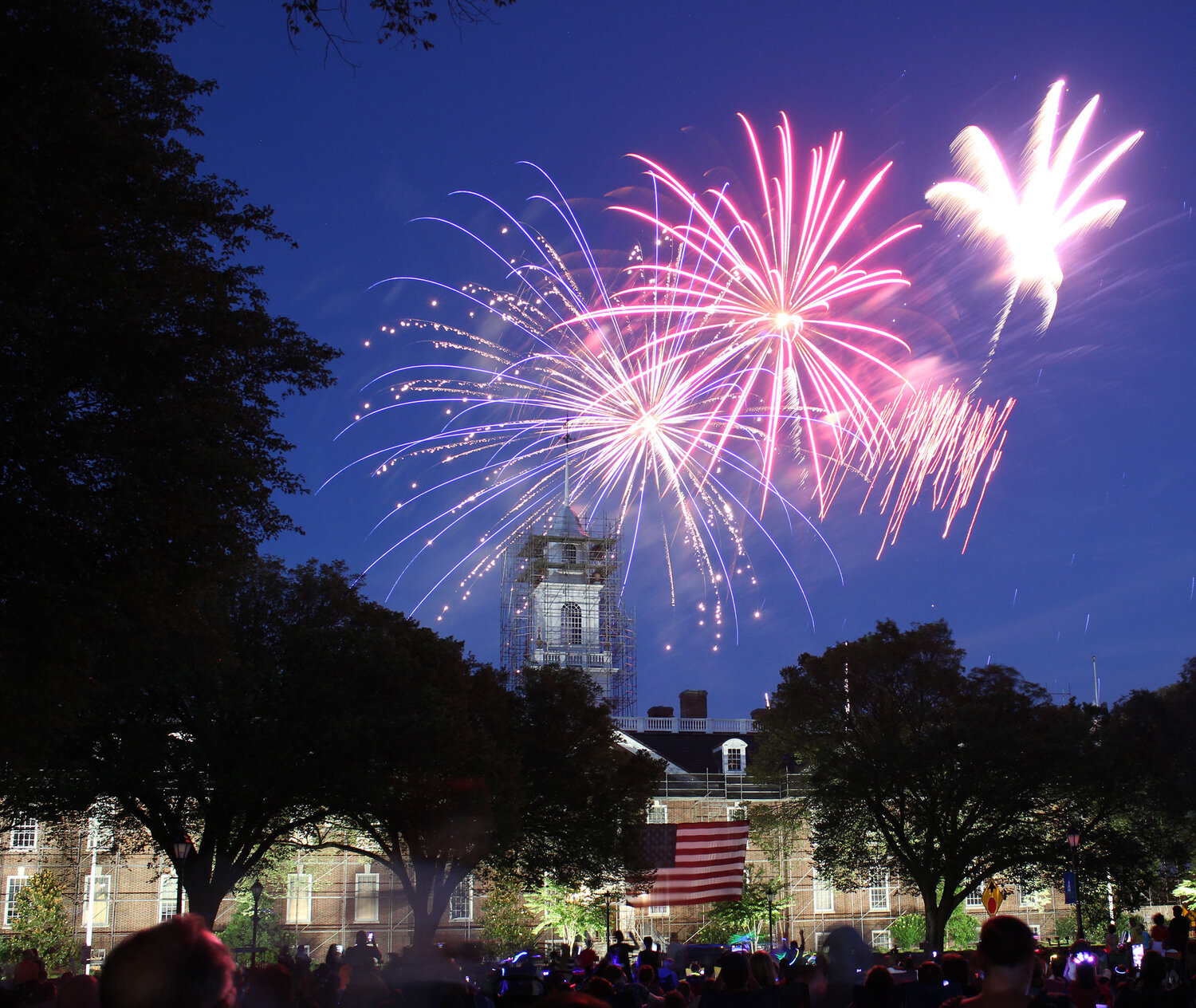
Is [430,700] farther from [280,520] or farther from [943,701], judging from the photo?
[943,701]

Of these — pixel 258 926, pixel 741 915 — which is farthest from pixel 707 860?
pixel 258 926

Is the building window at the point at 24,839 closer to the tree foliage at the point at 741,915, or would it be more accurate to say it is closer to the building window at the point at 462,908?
the building window at the point at 462,908

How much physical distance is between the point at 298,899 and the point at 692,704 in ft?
88.4

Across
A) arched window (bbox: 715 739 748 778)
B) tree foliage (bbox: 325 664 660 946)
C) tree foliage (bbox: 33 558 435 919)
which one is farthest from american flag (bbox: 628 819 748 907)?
arched window (bbox: 715 739 748 778)

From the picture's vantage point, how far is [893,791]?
38.2 metres

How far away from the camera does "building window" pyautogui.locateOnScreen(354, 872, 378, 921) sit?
167 feet

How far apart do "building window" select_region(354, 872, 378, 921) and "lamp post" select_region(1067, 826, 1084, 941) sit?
29828mm

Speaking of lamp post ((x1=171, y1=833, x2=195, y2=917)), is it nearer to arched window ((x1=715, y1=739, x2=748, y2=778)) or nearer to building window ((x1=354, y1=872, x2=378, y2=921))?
building window ((x1=354, y1=872, x2=378, y2=921))

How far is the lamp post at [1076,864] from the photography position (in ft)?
92.6

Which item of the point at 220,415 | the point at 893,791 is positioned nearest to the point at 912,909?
the point at 893,791

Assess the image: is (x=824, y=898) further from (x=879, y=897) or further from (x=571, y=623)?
(x=571, y=623)

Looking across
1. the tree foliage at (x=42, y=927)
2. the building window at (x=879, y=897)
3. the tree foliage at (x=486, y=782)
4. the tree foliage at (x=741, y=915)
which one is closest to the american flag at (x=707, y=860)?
the tree foliage at (x=486, y=782)

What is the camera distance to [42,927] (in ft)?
144

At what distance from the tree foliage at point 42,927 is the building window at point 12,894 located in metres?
0.36
